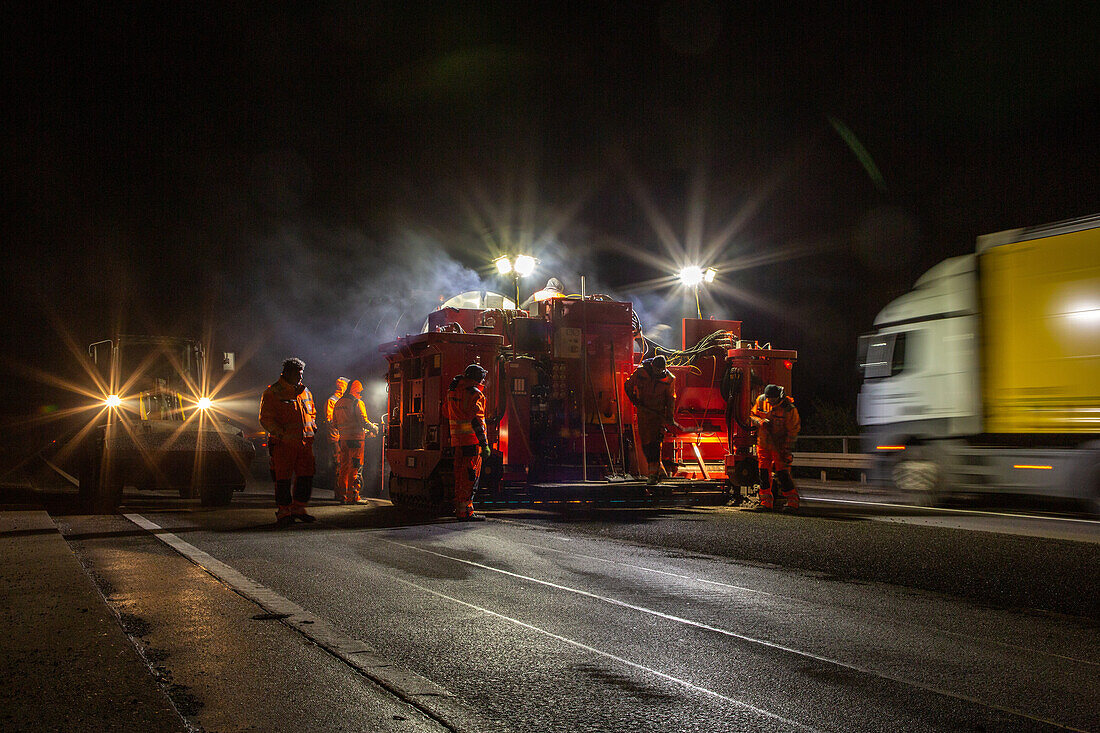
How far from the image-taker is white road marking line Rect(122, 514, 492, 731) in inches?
134

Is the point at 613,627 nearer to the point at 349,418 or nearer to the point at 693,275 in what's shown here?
the point at 349,418

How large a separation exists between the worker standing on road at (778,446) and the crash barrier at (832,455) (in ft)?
25.2

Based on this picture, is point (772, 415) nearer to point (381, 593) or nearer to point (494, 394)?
point (494, 394)

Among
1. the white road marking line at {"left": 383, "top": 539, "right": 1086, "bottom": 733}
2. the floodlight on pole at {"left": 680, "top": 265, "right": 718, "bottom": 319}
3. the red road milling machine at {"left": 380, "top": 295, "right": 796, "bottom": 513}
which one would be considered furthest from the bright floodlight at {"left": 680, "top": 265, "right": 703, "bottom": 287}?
the white road marking line at {"left": 383, "top": 539, "right": 1086, "bottom": 733}

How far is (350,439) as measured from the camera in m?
13.6

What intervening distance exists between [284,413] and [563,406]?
423cm

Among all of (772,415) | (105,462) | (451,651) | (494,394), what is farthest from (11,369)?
(451,651)

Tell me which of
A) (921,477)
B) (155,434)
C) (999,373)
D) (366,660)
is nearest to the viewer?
(366,660)

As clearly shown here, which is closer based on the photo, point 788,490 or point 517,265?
point 788,490

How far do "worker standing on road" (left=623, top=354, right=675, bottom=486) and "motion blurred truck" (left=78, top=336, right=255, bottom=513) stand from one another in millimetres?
5653

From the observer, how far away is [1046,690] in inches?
152

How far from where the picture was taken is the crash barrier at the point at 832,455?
19.9 m

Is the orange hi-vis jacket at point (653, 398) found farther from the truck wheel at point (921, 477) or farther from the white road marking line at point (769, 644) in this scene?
the white road marking line at point (769, 644)

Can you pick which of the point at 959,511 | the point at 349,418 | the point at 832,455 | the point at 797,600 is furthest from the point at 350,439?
the point at 832,455
